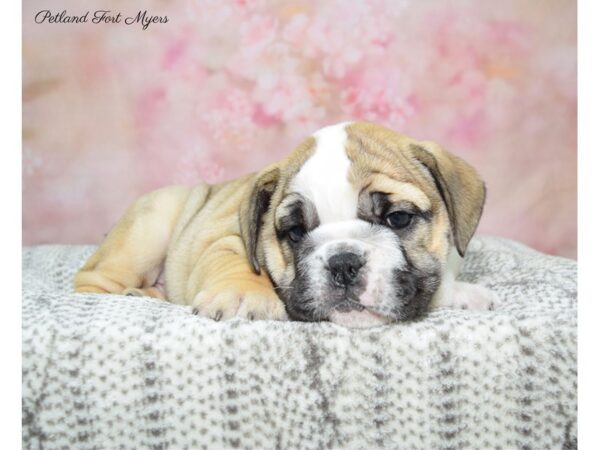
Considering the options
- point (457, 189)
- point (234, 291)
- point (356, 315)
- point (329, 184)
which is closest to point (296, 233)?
point (329, 184)

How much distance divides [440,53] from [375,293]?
1.90 m

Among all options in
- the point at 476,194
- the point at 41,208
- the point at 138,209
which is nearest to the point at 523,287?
the point at 476,194

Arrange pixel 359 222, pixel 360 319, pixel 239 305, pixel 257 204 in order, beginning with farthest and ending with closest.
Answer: pixel 257 204 < pixel 359 222 < pixel 239 305 < pixel 360 319

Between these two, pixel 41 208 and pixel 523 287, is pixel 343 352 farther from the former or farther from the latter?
pixel 41 208

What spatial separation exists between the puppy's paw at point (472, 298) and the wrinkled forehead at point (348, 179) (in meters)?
0.41

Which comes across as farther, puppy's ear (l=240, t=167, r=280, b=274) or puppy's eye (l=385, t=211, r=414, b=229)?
puppy's ear (l=240, t=167, r=280, b=274)

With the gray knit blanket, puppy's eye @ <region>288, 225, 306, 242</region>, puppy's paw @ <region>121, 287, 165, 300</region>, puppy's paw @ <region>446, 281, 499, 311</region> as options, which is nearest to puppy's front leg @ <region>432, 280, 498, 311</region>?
puppy's paw @ <region>446, 281, 499, 311</region>

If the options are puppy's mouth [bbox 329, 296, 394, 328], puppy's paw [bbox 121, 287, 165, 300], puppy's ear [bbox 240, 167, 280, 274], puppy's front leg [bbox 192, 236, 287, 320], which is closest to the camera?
puppy's mouth [bbox 329, 296, 394, 328]

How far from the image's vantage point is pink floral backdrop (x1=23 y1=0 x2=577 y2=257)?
3275mm

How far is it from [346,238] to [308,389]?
24.3 inches

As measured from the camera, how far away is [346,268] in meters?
2.44

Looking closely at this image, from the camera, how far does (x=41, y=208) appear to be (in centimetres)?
358
